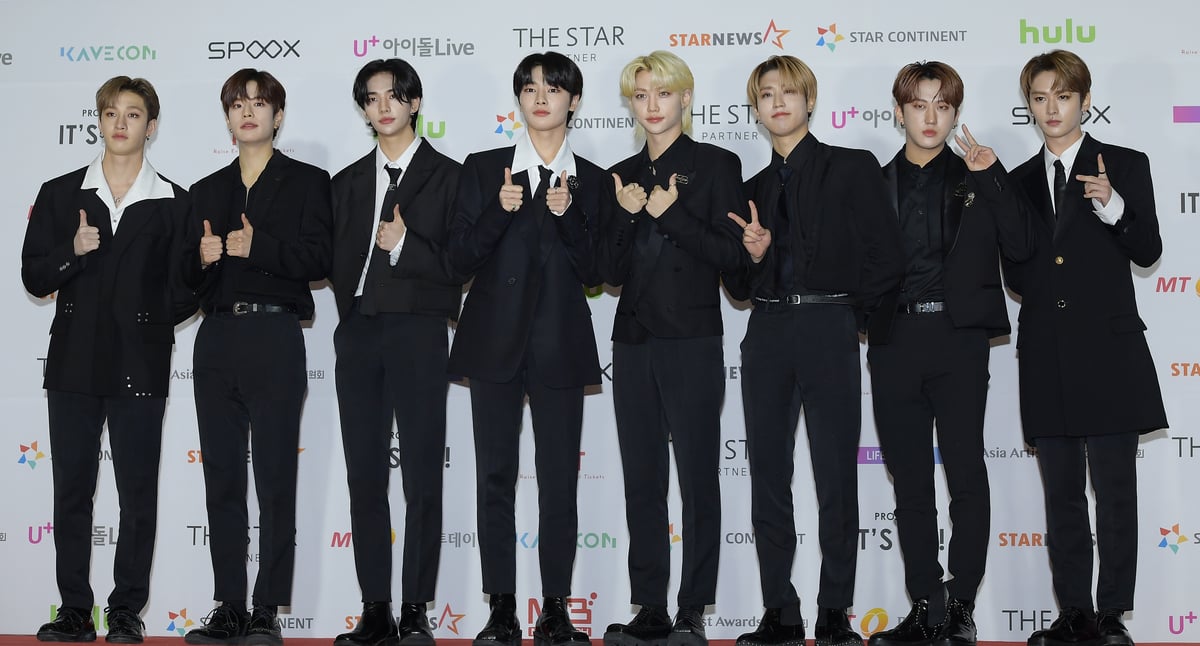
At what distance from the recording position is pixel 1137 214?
380 centimetres

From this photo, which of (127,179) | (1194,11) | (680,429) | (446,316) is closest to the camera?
(680,429)

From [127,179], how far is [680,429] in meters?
2.36

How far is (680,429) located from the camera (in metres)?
Answer: 3.66

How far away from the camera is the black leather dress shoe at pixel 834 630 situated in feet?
11.6

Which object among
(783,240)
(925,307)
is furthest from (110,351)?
(925,307)

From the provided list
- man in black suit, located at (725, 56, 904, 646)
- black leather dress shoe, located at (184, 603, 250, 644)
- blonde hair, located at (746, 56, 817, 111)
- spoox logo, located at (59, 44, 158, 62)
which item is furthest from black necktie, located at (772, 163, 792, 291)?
spoox logo, located at (59, 44, 158, 62)

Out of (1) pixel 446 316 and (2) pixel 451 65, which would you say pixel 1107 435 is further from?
(2) pixel 451 65

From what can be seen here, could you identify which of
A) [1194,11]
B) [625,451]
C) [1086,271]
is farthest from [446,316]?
[1194,11]

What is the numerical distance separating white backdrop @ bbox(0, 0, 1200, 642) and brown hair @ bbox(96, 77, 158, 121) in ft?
1.73

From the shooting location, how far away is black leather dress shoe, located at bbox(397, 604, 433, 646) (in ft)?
12.1

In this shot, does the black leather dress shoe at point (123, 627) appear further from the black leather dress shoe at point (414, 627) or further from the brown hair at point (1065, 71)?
the brown hair at point (1065, 71)

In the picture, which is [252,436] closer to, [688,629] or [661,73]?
[688,629]

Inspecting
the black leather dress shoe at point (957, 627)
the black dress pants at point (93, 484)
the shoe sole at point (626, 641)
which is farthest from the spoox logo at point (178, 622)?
the black leather dress shoe at point (957, 627)

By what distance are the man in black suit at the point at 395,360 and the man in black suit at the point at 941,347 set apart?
1.55m
